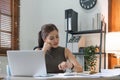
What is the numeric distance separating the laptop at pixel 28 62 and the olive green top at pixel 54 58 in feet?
2.08

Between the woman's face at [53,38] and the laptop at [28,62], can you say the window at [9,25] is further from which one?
the laptop at [28,62]

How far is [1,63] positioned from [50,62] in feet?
5.79

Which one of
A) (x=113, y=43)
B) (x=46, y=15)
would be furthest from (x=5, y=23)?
(x=113, y=43)

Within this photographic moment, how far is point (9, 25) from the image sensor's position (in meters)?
4.16

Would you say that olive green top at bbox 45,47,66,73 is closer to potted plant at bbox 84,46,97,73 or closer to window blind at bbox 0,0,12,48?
potted plant at bbox 84,46,97,73

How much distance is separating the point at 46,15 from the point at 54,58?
2.42 meters

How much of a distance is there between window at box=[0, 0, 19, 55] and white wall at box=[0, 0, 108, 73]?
17 centimetres

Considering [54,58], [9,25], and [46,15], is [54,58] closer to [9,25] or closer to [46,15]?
[9,25]

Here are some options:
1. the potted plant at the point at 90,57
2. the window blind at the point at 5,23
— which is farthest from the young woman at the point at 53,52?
the window blind at the point at 5,23

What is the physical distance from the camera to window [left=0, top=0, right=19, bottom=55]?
3.99 meters

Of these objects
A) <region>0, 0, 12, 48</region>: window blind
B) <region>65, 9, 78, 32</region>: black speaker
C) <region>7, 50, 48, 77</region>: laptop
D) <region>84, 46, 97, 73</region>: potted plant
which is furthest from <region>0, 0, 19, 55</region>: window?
<region>7, 50, 48, 77</region>: laptop

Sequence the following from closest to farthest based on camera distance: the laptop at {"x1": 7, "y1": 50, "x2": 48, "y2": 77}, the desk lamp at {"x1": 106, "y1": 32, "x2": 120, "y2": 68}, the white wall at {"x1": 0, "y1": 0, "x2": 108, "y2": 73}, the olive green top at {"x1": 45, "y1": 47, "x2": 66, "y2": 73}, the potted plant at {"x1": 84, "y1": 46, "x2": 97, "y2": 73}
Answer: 1. the laptop at {"x1": 7, "y1": 50, "x2": 48, "y2": 77}
2. the olive green top at {"x1": 45, "y1": 47, "x2": 66, "y2": 73}
3. the desk lamp at {"x1": 106, "y1": 32, "x2": 120, "y2": 68}
4. the potted plant at {"x1": 84, "y1": 46, "x2": 97, "y2": 73}
5. the white wall at {"x1": 0, "y1": 0, "x2": 108, "y2": 73}

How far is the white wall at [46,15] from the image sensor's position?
4.20 m

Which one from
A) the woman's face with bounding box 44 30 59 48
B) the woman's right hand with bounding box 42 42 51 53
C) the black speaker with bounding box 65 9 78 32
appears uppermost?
the black speaker with bounding box 65 9 78 32
